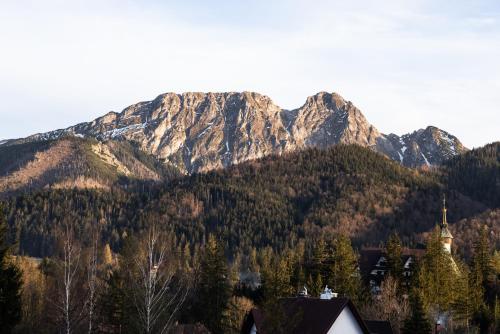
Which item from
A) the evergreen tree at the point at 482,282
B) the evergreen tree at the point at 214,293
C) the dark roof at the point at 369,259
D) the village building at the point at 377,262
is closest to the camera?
the evergreen tree at the point at 214,293

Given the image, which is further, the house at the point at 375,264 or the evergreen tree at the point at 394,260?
the house at the point at 375,264

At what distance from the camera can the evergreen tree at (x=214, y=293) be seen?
3250 inches

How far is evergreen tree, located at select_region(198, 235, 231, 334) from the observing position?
82562 mm

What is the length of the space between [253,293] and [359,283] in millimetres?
23639

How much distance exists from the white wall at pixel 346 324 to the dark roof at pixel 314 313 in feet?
0.82

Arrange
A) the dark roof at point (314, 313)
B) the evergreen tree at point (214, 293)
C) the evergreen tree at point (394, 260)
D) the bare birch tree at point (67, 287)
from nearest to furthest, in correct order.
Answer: the bare birch tree at point (67, 287)
the dark roof at point (314, 313)
the evergreen tree at point (214, 293)
the evergreen tree at point (394, 260)

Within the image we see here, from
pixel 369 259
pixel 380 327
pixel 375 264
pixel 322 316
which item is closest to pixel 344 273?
pixel 380 327

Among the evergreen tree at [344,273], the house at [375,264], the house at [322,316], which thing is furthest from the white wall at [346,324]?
the house at [375,264]

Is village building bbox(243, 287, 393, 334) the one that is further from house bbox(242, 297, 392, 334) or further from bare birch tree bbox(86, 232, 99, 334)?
bare birch tree bbox(86, 232, 99, 334)

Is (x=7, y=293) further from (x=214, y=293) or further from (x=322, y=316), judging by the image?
(x=214, y=293)

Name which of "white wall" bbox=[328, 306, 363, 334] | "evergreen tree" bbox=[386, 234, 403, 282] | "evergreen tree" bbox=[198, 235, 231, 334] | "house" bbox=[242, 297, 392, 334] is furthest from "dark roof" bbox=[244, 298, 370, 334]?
"evergreen tree" bbox=[386, 234, 403, 282]

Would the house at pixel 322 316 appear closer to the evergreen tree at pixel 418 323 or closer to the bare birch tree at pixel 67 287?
the bare birch tree at pixel 67 287

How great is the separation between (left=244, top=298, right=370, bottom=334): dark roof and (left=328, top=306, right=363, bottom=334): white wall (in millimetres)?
249

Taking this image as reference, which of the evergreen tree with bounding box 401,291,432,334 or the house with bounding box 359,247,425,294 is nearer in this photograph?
the evergreen tree with bounding box 401,291,432,334
